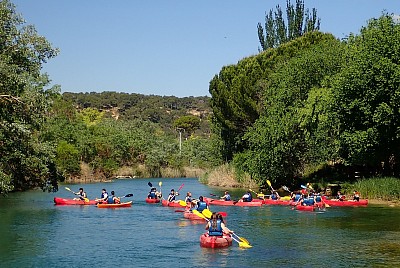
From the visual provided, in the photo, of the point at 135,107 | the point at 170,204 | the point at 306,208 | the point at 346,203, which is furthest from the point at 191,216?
the point at 135,107

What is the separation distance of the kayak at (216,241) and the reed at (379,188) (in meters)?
18.7

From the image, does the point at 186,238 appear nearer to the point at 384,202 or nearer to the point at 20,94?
the point at 20,94

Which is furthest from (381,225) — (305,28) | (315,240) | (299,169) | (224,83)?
(305,28)

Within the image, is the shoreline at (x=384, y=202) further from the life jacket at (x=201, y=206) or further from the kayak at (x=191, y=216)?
the life jacket at (x=201, y=206)

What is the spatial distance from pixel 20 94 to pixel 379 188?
2325 centimetres

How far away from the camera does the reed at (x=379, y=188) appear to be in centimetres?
3816

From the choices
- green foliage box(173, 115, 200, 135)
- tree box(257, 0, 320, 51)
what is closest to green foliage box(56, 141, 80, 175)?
tree box(257, 0, 320, 51)

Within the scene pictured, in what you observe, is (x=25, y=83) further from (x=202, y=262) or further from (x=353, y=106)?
(x=353, y=106)

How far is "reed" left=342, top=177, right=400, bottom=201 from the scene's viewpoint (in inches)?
1502

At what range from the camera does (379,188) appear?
39.0 meters

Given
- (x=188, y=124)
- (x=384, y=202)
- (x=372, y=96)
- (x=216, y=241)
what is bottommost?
(x=216, y=241)

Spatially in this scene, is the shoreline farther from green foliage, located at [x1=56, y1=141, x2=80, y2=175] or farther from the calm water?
green foliage, located at [x1=56, y1=141, x2=80, y2=175]

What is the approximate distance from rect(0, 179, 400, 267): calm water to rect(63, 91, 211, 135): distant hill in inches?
5156

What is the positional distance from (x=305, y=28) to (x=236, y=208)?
38.8 meters
